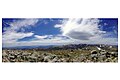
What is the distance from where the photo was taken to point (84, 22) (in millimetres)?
3832

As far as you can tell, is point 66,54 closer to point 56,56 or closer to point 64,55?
point 64,55

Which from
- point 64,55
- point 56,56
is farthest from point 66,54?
point 56,56

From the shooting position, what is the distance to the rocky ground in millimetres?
3836

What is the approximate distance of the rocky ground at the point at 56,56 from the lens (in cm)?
384

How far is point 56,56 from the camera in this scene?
3857 millimetres

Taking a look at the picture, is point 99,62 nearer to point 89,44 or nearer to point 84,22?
point 89,44

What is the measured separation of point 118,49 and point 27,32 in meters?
1.33
